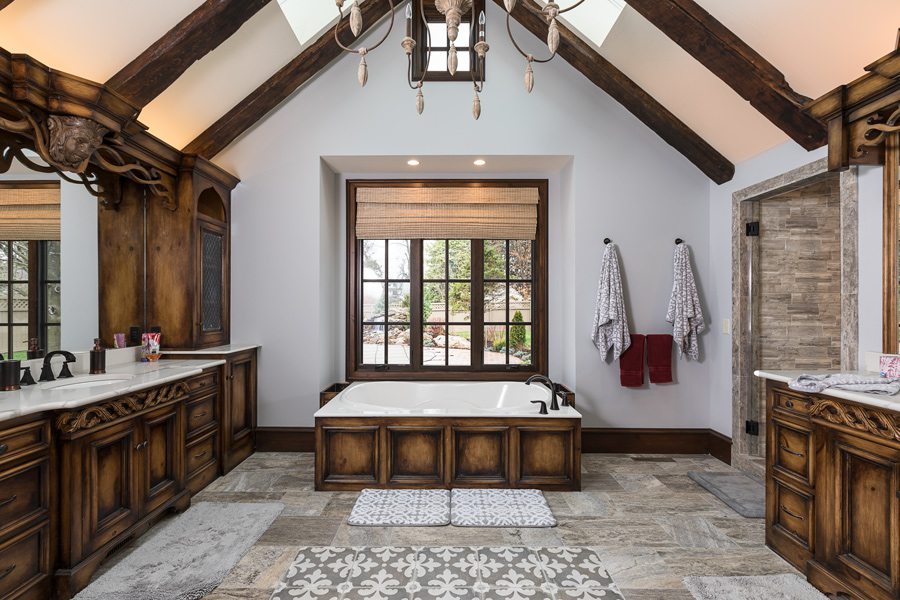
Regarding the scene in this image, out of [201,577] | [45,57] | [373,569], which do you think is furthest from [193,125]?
[373,569]

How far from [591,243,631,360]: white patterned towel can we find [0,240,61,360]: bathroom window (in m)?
3.68

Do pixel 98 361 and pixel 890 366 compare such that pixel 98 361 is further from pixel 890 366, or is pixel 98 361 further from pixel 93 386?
pixel 890 366

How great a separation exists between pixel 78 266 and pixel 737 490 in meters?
4.46

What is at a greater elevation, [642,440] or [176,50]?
[176,50]

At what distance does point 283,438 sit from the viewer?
4.11 meters

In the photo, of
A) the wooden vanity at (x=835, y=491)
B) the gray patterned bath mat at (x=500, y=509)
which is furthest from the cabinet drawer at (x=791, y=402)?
the gray patterned bath mat at (x=500, y=509)

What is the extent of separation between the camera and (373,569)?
228 cm

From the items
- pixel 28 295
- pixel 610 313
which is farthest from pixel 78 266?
pixel 610 313

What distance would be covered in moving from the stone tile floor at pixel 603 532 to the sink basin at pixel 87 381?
100 centimetres

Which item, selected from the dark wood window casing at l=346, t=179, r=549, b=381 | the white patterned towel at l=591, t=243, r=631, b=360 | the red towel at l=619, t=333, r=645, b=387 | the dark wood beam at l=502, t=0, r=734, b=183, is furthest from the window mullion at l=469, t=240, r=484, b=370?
the dark wood beam at l=502, t=0, r=734, b=183

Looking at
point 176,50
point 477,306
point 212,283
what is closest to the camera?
point 176,50

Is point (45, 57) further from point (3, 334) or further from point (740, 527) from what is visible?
point (740, 527)

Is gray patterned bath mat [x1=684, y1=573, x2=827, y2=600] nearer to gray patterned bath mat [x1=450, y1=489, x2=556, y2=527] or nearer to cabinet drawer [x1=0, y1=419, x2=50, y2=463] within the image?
gray patterned bath mat [x1=450, y1=489, x2=556, y2=527]

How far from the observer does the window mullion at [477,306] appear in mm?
4539
